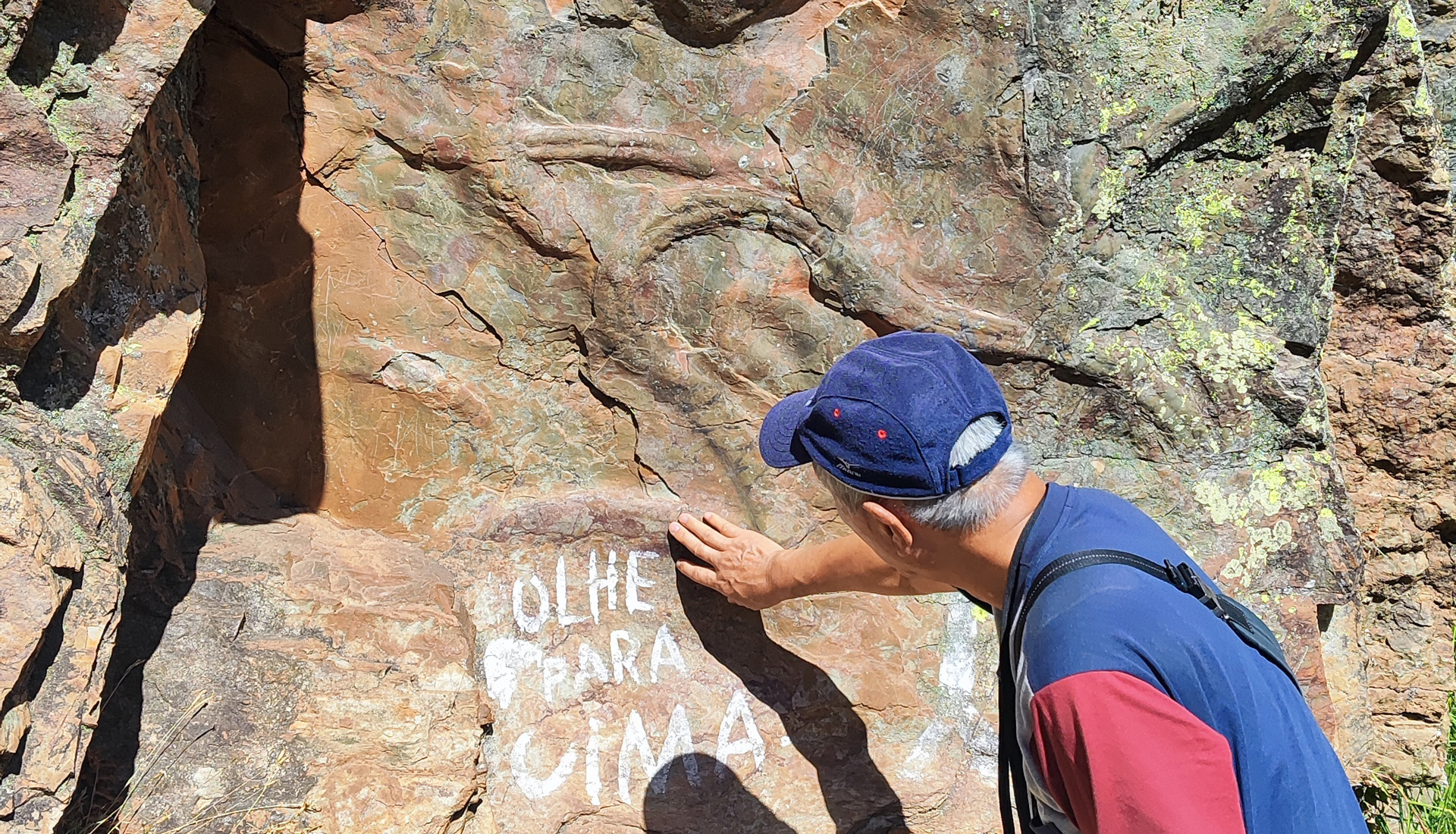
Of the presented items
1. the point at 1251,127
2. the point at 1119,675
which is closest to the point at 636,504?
the point at 1119,675

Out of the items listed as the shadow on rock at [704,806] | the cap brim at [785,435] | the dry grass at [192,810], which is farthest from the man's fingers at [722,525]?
the dry grass at [192,810]

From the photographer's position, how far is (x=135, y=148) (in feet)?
6.38

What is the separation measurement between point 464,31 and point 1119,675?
1.84 m

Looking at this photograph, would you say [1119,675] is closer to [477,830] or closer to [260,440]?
[477,830]

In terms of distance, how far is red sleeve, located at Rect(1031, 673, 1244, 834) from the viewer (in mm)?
1238

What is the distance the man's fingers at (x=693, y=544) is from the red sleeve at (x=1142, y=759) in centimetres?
116

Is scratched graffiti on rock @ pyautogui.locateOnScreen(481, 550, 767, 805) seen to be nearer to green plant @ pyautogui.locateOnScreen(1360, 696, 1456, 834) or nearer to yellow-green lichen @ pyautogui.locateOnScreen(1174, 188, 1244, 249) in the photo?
yellow-green lichen @ pyautogui.locateOnScreen(1174, 188, 1244, 249)

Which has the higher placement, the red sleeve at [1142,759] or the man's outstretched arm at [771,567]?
the red sleeve at [1142,759]

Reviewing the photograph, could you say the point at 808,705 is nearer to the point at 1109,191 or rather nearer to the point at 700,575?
the point at 700,575

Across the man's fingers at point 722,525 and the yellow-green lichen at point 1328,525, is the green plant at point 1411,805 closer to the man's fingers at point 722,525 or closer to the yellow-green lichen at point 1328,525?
the yellow-green lichen at point 1328,525

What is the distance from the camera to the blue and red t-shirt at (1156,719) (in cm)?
125

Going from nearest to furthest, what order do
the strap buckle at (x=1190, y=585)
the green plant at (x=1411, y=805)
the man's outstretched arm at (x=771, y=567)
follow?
the strap buckle at (x=1190, y=585) < the man's outstretched arm at (x=771, y=567) < the green plant at (x=1411, y=805)

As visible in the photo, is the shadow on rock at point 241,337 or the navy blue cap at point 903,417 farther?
the shadow on rock at point 241,337

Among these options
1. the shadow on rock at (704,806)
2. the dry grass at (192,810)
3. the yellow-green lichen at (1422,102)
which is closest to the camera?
the dry grass at (192,810)
